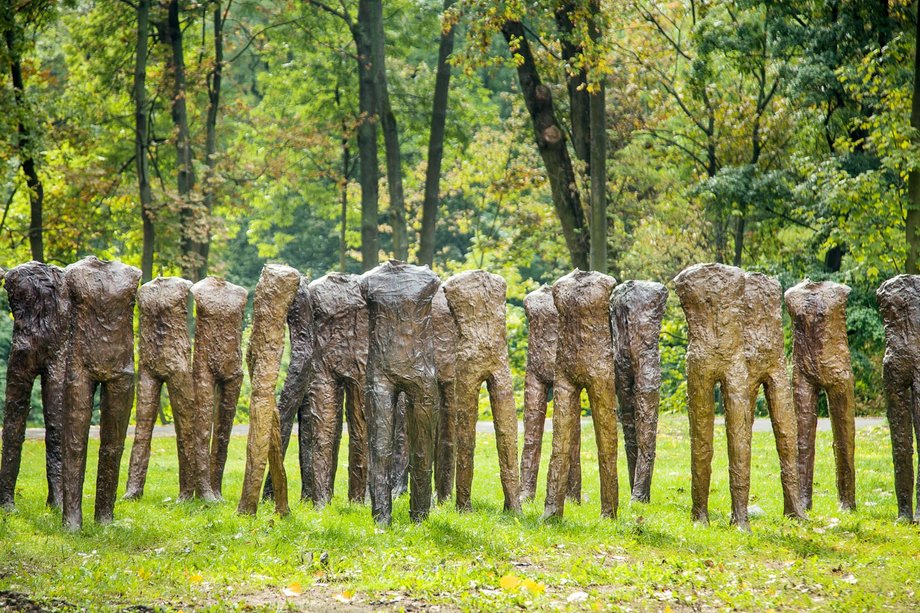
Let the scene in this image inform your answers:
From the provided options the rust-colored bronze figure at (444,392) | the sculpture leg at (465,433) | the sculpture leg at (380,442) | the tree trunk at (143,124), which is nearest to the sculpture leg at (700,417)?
the sculpture leg at (465,433)

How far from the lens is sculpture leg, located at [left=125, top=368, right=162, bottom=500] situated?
1123 centimetres

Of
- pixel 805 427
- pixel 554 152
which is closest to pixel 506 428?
pixel 805 427

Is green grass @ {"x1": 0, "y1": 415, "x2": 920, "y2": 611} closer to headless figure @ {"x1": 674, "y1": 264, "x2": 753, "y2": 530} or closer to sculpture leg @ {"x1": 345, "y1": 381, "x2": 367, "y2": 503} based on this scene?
sculpture leg @ {"x1": 345, "y1": 381, "x2": 367, "y2": 503}

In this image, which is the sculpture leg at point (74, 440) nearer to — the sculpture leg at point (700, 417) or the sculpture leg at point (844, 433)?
the sculpture leg at point (700, 417)

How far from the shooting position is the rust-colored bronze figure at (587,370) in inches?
396

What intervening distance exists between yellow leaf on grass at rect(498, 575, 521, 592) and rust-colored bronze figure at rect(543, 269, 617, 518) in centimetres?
235

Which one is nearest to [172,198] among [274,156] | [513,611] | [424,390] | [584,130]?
[274,156]

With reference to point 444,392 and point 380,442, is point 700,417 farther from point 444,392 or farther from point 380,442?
point 380,442

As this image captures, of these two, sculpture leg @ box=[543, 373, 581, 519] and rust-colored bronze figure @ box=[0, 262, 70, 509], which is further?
rust-colored bronze figure @ box=[0, 262, 70, 509]

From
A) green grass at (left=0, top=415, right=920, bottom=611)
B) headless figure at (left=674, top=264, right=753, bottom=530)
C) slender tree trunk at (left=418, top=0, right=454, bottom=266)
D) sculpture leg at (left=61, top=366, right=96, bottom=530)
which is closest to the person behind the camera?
green grass at (left=0, top=415, right=920, bottom=611)

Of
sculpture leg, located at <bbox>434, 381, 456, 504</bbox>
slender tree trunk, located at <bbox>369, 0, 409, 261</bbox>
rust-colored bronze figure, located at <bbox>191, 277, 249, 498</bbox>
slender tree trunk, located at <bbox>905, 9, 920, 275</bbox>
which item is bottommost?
sculpture leg, located at <bbox>434, 381, 456, 504</bbox>

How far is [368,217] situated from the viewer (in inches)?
824

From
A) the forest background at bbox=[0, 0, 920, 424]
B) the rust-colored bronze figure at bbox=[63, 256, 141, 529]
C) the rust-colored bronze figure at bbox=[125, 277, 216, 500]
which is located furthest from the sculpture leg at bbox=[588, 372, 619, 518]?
the forest background at bbox=[0, 0, 920, 424]

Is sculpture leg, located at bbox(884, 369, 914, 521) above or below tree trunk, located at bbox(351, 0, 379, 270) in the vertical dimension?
below
